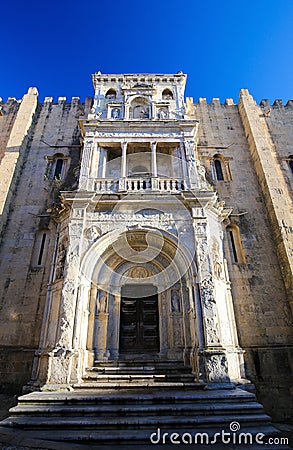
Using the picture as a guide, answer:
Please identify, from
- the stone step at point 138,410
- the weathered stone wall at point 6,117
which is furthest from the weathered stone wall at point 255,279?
the weathered stone wall at point 6,117

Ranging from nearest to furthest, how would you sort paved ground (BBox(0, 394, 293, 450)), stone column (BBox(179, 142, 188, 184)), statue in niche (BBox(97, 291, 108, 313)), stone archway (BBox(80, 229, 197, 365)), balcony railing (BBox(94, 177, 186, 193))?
paved ground (BBox(0, 394, 293, 450)) < stone archway (BBox(80, 229, 197, 365)) < statue in niche (BBox(97, 291, 108, 313)) < balcony railing (BBox(94, 177, 186, 193)) < stone column (BBox(179, 142, 188, 184))

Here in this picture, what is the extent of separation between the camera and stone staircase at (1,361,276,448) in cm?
479

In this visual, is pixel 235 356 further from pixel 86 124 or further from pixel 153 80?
pixel 153 80

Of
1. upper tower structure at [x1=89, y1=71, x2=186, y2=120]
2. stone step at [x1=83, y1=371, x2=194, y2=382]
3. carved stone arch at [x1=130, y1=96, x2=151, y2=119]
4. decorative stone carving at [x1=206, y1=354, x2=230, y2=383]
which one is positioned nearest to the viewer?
decorative stone carving at [x1=206, y1=354, x2=230, y2=383]

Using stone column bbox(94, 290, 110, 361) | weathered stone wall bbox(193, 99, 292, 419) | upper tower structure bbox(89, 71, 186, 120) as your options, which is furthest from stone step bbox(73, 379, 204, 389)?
upper tower structure bbox(89, 71, 186, 120)

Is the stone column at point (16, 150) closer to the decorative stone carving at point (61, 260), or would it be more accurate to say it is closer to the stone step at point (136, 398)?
the decorative stone carving at point (61, 260)

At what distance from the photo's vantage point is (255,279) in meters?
11.0

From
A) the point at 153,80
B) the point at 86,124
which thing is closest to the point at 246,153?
the point at 153,80

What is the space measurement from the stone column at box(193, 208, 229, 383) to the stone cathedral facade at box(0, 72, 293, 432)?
1.3 inches

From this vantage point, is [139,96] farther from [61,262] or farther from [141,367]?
[141,367]

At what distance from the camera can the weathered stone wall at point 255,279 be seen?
9461mm

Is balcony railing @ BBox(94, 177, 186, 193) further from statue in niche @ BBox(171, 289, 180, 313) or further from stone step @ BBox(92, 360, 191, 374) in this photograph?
stone step @ BBox(92, 360, 191, 374)

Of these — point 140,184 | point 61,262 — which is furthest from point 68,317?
point 140,184

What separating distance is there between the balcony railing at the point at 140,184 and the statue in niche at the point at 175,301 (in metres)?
3.95
